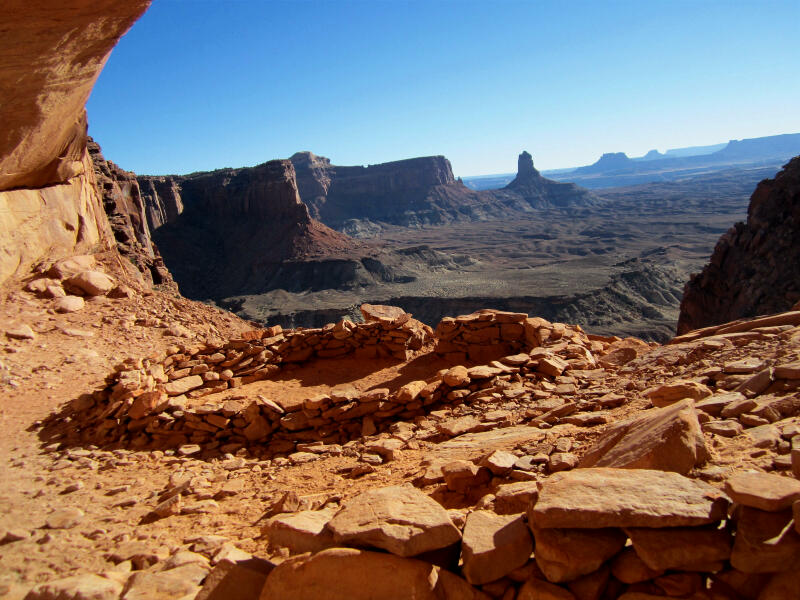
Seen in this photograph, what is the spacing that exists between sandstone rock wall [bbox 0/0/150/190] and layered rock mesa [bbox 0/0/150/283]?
0.01 m

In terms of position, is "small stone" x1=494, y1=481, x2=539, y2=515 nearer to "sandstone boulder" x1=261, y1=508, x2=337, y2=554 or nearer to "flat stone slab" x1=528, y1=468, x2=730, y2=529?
"flat stone slab" x1=528, y1=468, x2=730, y2=529

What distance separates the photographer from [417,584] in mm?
2541

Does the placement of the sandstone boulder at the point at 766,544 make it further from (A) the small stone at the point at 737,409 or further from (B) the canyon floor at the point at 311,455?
(A) the small stone at the point at 737,409

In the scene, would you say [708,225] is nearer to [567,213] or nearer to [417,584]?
[567,213]

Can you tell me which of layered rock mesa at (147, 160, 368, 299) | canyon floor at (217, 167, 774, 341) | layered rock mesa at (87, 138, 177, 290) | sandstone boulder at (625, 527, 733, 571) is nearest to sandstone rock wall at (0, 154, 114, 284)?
layered rock mesa at (87, 138, 177, 290)

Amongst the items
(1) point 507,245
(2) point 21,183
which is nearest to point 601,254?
(1) point 507,245

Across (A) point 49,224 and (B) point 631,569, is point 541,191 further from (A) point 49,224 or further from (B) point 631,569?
(B) point 631,569

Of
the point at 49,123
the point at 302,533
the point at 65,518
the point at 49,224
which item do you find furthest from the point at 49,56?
the point at 49,224

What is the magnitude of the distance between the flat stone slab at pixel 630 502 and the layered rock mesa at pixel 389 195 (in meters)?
114

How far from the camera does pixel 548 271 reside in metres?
66.9

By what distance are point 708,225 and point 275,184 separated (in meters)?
79.3

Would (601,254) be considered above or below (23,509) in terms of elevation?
→ below

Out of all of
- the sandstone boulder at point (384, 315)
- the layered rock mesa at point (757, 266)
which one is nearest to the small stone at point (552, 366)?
the sandstone boulder at point (384, 315)

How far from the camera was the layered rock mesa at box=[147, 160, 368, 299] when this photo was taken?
6119 cm
